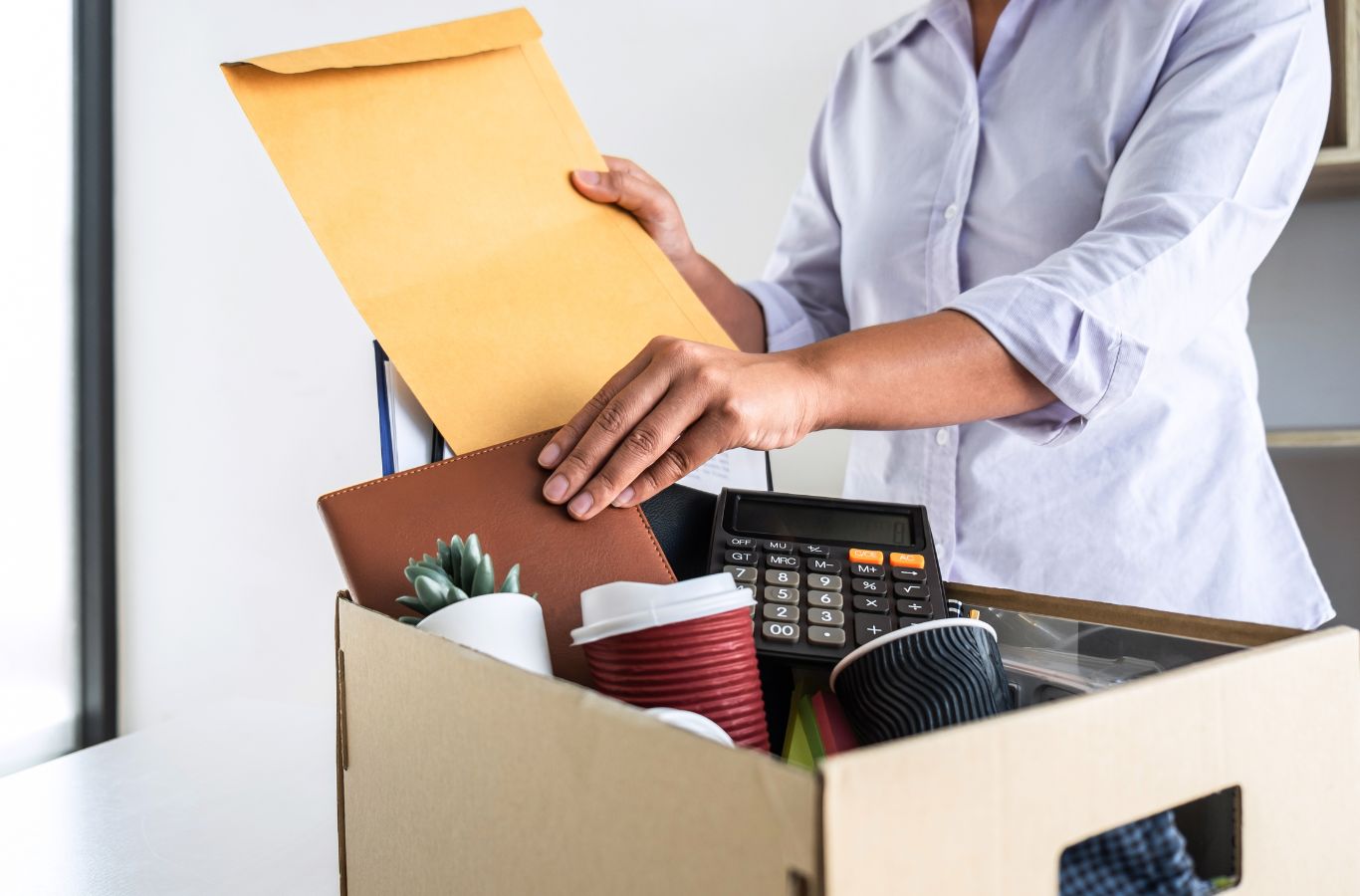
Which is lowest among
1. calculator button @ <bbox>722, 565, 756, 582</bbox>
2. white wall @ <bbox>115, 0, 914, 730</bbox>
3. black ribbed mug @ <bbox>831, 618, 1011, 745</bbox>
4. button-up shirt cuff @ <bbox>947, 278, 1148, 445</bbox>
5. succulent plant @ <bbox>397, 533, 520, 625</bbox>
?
black ribbed mug @ <bbox>831, 618, 1011, 745</bbox>

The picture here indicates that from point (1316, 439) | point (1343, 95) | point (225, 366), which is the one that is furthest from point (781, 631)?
point (225, 366)

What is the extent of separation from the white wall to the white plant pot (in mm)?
1369

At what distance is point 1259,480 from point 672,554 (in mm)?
582

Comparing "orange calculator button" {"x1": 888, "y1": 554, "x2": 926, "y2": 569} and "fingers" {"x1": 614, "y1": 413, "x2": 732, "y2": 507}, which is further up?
"fingers" {"x1": 614, "y1": 413, "x2": 732, "y2": 507}

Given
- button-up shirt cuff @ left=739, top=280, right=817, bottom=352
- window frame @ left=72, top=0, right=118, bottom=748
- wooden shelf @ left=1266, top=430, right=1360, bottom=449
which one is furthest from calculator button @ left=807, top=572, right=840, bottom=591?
window frame @ left=72, top=0, right=118, bottom=748

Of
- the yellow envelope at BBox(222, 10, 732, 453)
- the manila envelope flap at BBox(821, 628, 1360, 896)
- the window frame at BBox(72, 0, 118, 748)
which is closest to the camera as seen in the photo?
the manila envelope flap at BBox(821, 628, 1360, 896)

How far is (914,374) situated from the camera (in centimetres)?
57

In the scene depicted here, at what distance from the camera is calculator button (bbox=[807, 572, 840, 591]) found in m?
0.53

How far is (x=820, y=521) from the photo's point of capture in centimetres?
59

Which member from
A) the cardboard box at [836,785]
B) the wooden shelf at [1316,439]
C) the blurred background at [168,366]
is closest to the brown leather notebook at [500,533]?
the cardboard box at [836,785]

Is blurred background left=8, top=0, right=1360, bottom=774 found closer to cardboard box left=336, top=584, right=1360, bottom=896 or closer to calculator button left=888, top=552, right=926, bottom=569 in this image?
calculator button left=888, top=552, right=926, bottom=569

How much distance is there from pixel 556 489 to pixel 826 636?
16cm

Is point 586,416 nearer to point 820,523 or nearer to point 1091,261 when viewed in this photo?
point 820,523

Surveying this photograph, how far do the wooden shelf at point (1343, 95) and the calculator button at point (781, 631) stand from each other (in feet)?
3.40
